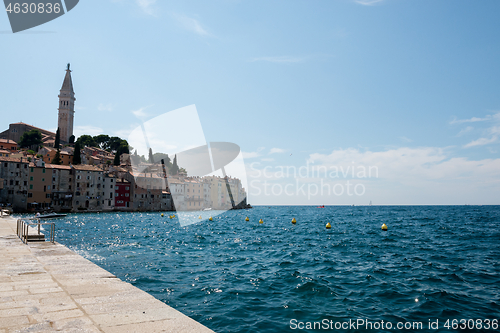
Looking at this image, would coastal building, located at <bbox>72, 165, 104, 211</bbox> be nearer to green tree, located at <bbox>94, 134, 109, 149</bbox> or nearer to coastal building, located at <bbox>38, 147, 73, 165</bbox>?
coastal building, located at <bbox>38, 147, 73, 165</bbox>

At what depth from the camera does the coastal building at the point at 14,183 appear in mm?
67812

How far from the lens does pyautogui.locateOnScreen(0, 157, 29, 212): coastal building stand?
6781 cm

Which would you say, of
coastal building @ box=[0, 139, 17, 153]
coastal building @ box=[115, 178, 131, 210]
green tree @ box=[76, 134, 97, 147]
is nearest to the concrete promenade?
coastal building @ box=[115, 178, 131, 210]

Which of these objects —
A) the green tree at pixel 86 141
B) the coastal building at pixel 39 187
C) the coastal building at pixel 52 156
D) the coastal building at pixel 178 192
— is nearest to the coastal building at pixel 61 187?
the coastal building at pixel 39 187

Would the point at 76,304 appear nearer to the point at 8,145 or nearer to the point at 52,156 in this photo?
the point at 52,156

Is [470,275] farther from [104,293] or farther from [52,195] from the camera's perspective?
[52,195]

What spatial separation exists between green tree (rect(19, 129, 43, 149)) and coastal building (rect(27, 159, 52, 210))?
4318 centimetres

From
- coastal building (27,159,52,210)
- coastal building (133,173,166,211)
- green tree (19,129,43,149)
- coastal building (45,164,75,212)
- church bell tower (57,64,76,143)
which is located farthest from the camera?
church bell tower (57,64,76,143)

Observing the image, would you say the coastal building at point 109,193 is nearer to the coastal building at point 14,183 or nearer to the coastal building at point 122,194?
the coastal building at point 122,194

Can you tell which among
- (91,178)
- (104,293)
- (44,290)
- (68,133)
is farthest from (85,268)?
(68,133)

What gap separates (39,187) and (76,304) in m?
84.2

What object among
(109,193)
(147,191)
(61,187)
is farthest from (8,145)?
(147,191)

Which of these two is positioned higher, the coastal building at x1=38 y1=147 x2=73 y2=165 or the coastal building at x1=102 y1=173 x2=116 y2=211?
the coastal building at x1=38 y1=147 x2=73 y2=165

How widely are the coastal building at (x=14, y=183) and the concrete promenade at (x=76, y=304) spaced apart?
7551 cm
